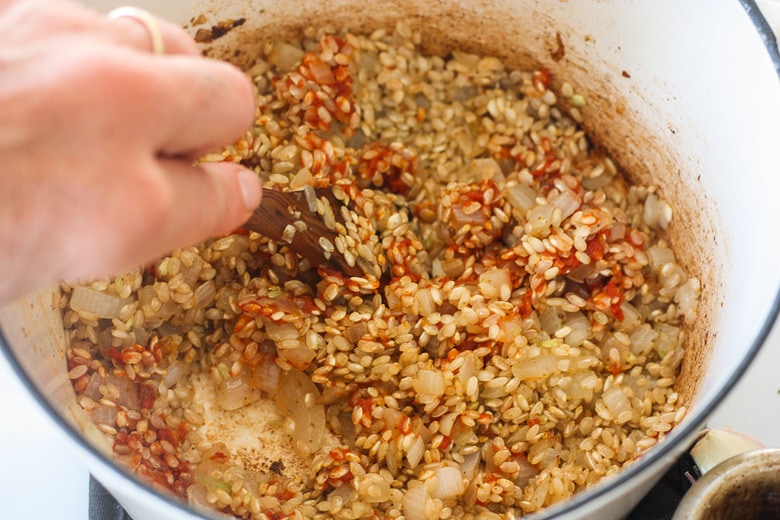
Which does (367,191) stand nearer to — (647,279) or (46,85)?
(647,279)

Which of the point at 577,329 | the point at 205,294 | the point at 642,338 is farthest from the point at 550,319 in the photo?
the point at 205,294

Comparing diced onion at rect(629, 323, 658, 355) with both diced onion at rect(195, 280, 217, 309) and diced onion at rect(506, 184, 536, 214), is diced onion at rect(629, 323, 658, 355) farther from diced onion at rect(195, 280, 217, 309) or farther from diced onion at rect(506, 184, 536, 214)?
diced onion at rect(195, 280, 217, 309)

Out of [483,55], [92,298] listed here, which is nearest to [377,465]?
[92,298]

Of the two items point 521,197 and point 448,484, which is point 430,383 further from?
point 521,197

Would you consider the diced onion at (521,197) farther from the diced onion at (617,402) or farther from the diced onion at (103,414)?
the diced onion at (103,414)

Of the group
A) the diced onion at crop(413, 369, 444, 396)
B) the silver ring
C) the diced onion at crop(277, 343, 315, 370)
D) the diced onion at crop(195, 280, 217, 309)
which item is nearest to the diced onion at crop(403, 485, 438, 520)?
the diced onion at crop(413, 369, 444, 396)

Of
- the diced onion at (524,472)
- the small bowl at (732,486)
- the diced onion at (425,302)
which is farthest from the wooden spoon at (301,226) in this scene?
the small bowl at (732,486)
